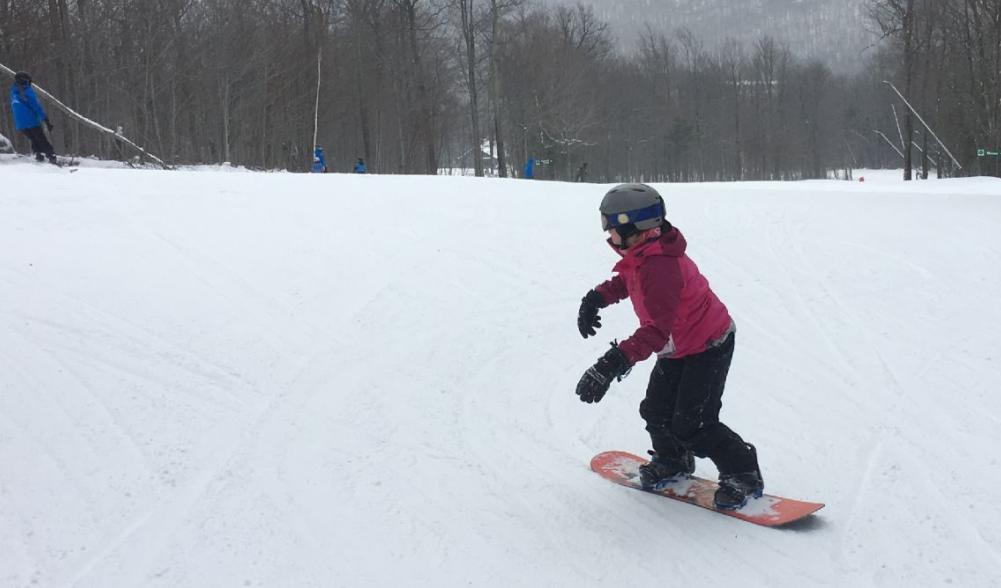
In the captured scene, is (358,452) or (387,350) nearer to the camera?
(358,452)

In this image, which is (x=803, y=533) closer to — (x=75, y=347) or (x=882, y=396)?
(x=882, y=396)

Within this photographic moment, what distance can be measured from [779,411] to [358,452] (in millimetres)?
2899

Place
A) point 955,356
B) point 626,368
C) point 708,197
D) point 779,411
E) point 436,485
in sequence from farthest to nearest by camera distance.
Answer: point 708,197, point 955,356, point 779,411, point 436,485, point 626,368

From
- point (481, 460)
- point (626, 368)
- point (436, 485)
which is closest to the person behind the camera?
point (626, 368)

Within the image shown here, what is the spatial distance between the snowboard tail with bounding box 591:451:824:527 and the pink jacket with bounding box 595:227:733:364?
2.60 feet

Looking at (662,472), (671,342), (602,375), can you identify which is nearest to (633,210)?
(671,342)

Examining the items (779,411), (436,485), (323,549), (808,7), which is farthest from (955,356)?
(808,7)

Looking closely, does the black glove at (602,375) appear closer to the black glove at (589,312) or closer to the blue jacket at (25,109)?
the black glove at (589,312)

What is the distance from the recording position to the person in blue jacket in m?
12.3

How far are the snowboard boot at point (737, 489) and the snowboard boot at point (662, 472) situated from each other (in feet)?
0.96

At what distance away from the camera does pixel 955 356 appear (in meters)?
5.80

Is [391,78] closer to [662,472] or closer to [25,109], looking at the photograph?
[25,109]

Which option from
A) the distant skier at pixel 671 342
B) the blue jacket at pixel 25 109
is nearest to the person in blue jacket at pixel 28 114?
the blue jacket at pixel 25 109

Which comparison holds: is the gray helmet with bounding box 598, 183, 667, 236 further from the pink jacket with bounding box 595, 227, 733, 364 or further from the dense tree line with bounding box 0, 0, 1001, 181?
the dense tree line with bounding box 0, 0, 1001, 181
